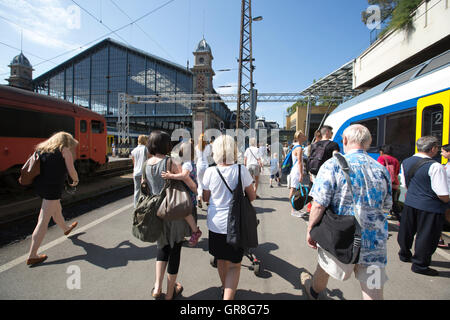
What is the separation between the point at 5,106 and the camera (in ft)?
19.9

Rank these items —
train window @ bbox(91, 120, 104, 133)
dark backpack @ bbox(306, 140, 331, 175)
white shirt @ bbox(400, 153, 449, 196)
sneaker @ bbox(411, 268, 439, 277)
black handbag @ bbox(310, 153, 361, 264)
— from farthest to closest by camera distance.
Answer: train window @ bbox(91, 120, 104, 133) < dark backpack @ bbox(306, 140, 331, 175) < sneaker @ bbox(411, 268, 439, 277) < white shirt @ bbox(400, 153, 449, 196) < black handbag @ bbox(310, 153, 361, 264)

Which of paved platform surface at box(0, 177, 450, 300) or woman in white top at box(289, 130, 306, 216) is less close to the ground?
woman in white top at box(289, 130, 306, 216)

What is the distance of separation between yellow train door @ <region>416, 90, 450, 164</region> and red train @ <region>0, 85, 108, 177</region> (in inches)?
403

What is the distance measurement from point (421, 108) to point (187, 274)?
549 cm

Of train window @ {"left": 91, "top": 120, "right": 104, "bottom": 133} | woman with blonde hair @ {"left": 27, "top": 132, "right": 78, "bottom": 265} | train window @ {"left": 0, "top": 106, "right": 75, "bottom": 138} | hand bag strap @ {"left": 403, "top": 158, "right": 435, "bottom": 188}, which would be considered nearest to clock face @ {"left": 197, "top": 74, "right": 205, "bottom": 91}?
train window @ {"left": 91, "top": 120, "right": 104, "bottom": 133}

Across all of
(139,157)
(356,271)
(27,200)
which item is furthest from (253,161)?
(27,200)

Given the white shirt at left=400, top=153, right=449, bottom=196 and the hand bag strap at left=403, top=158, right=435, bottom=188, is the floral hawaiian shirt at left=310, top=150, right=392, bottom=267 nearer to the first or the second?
the white shirt at left=400, top=153, right=449, bottom=196

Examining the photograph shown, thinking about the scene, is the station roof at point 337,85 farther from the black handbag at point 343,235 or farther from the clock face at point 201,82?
the clock face at point 201,82

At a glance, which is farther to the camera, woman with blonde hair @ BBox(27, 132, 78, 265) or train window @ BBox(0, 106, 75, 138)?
train window @ BBox(0, 106, 75, 138)

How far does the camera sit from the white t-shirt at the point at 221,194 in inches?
79.7

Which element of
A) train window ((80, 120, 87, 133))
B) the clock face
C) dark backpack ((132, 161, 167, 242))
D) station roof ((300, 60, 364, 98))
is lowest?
dark backpack ((132, 161, 167, 242))

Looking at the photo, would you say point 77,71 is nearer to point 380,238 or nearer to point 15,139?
→ point 15,139

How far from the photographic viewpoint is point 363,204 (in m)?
1.70

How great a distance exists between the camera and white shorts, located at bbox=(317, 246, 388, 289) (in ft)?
5.54
